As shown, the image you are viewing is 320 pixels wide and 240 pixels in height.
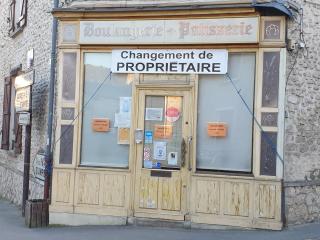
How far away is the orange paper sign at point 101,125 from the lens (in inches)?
382

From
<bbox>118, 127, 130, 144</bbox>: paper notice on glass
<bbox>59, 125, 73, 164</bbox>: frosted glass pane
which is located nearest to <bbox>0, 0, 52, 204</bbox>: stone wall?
<bbox>59, 125, 73, 164</bbox>: frosted glass pane

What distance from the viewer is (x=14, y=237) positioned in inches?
346

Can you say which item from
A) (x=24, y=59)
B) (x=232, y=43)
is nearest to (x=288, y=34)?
(x=232, y=43)

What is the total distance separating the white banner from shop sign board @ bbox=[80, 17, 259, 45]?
0.20 metres

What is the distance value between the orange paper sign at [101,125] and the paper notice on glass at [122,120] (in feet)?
0.55

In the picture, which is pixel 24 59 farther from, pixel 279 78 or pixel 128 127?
pixel 279 78

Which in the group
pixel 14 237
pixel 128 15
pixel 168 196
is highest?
pixel 128 15

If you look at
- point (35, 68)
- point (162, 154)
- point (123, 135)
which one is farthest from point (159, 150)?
point (35, 68)

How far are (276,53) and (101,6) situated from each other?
3278 millimetres

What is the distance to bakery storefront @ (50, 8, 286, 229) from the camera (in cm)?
875

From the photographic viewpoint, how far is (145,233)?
873 cm

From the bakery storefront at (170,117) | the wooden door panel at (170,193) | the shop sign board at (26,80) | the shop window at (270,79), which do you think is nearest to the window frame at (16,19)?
the shop sign board at (26,80)

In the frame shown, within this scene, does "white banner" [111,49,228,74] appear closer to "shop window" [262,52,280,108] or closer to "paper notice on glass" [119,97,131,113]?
"paper notice on glass" [119,97,131,113]

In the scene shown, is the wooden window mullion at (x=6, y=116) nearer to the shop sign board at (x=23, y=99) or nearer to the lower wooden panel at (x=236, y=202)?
the shop sign board at (x=23, y=99)
